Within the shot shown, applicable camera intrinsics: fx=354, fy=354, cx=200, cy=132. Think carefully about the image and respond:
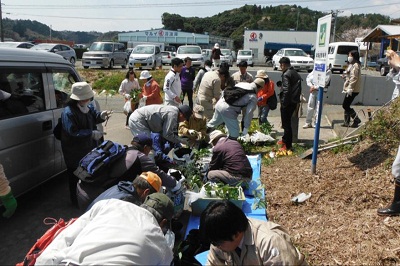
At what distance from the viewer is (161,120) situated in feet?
18.0

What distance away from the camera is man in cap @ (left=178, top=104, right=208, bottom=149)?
6199mm

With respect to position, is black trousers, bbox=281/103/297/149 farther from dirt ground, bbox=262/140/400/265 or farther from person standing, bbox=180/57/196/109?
person standing, bbox=180/57/196/109

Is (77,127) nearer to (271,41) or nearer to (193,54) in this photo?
(193,54)

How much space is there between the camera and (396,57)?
452 cm

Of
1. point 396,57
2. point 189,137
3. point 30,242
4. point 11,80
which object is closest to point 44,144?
point 11,80

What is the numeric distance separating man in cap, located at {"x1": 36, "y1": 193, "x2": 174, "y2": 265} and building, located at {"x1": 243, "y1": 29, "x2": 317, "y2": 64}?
43852mm

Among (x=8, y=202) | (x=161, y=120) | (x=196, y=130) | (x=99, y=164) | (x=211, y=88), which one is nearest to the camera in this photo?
(x=8, y=202)

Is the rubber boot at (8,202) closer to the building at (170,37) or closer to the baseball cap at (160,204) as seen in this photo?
the baseball cap at (160,204)

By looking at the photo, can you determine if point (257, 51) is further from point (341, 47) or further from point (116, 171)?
point (116, 171)

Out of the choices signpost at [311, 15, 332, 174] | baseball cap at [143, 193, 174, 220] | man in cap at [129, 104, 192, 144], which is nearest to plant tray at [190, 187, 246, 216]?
man in cap at [129, 104, 192, 144]

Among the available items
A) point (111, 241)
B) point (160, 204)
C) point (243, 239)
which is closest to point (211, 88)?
point (160, 204)

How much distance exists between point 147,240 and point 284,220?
261cm

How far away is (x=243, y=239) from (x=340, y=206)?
2.37 metres

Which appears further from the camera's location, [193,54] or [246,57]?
[246,57]
